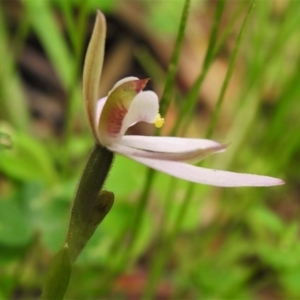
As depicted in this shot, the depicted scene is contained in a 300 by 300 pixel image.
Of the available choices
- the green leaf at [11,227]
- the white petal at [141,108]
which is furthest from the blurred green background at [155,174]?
the white petal at [141,108]

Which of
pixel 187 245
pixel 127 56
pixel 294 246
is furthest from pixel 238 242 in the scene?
pixel 127 56

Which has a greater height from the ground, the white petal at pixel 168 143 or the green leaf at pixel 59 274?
the white petal at pixel 168 143

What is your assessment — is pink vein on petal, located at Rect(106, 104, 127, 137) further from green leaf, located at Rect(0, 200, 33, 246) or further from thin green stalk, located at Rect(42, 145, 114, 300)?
green leaf, located at Rect(0, 200, 33, 246)

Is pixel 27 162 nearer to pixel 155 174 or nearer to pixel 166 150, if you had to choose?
pixel 155 174

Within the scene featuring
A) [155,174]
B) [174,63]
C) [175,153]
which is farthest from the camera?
[155,174]

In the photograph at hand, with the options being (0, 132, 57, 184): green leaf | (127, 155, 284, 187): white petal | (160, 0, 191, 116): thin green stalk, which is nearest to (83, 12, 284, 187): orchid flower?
(127, 155, 284, 187): white petal

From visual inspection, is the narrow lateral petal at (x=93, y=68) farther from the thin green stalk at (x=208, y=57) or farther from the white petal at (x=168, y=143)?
the thin green stalk at (x=208, y=57)

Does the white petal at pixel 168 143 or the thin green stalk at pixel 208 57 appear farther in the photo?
the thin green stalk at pixel 208 57

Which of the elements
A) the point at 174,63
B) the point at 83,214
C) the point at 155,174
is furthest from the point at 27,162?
the point at 83,214
